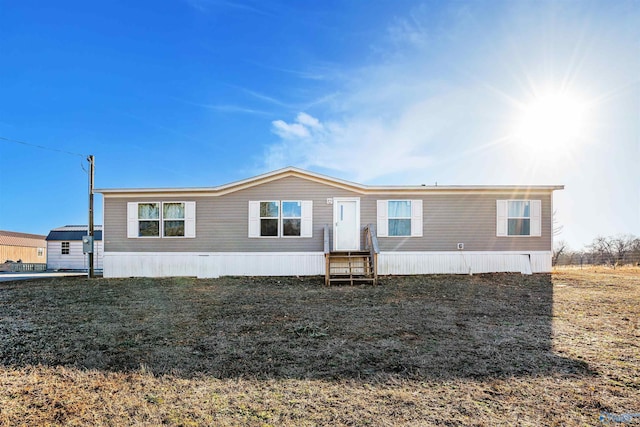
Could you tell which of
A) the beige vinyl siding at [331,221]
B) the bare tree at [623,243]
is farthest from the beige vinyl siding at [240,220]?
the bare tree at [623,243]

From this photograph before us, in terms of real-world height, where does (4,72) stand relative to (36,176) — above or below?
above

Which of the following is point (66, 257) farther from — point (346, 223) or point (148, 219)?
point (346, 223)

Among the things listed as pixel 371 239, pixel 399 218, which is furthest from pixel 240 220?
pixel 399 218

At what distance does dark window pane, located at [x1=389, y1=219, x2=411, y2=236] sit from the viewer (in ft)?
37.9

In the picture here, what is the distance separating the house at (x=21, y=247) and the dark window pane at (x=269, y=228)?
111ft

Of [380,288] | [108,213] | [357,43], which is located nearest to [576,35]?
[357,43]

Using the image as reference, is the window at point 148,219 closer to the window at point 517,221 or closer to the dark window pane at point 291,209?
the dark window pane at point 291,209

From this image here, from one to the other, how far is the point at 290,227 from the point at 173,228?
4162mm

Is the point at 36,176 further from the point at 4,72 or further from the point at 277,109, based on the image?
the point at 277,109

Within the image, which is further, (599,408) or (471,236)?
(471,236)

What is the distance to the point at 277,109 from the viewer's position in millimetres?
13016

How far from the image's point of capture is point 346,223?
11.5 m

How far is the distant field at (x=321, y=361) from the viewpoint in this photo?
104 inches

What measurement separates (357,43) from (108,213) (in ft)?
34.2
